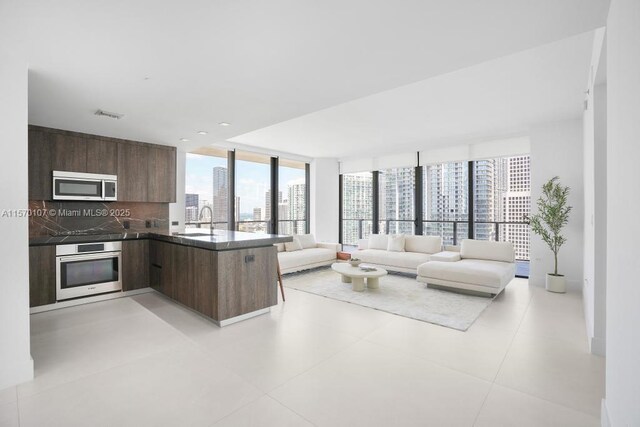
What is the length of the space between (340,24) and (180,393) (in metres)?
2.61

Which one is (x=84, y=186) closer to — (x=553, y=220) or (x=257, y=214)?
(x=257, y=214)

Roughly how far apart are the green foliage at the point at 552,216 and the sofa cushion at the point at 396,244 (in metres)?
2.29

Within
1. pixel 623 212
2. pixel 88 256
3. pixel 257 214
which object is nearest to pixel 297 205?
pixel 257 214

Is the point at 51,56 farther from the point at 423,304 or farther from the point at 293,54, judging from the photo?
the point at 423,304

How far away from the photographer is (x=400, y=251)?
6.30 meters

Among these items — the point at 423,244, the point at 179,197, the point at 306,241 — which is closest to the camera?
the point at 179,197

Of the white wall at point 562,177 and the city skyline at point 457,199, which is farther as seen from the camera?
the city skyline at point 457,199

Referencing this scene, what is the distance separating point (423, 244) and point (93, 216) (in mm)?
5865

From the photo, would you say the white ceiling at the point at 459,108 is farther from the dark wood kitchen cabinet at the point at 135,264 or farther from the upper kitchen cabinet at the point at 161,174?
the dark wood kitchen cabinet at the point at 135,264

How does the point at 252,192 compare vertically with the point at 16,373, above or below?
above

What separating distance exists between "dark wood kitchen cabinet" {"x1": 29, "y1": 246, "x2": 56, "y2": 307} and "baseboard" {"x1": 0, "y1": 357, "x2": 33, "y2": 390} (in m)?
1.87

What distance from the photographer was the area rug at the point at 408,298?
11.6 feet

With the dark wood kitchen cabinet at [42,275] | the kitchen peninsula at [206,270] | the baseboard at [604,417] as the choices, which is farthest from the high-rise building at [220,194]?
the baseboard at [604,417]

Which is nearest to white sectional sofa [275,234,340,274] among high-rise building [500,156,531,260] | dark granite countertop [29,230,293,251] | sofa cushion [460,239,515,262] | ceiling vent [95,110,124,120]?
dark granite countertop [29,230,293,251]
